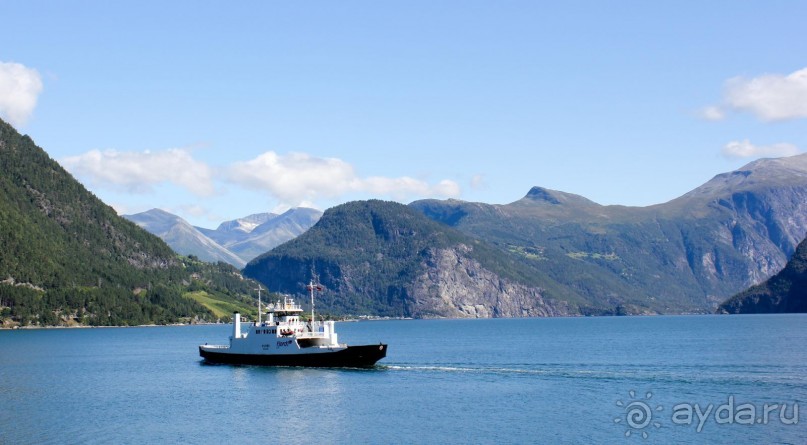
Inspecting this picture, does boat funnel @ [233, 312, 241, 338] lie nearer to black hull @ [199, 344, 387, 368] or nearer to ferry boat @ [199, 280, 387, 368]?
ferry boat @ [199, 280, 387, 368]

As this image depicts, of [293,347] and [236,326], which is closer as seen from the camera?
[293,347]

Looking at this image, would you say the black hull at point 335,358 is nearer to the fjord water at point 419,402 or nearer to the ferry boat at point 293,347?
the ferry boat at point 293,347

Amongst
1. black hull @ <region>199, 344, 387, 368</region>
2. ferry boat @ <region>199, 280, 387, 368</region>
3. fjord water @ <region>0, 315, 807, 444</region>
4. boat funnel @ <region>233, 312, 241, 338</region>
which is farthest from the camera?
boat funnel @ <region>233, 312, 241, 338</region>

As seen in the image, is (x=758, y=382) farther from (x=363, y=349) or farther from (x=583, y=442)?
(x=363, y=349)

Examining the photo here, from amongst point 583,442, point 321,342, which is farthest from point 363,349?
point 583,442

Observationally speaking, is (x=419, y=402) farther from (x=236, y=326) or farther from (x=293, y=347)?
(x=236, y=326)

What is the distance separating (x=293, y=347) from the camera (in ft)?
492

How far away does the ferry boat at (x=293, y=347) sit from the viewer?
147125 mm

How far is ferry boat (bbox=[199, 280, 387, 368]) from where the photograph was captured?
147 m

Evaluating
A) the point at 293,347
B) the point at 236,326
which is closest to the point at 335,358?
the point at 293,347

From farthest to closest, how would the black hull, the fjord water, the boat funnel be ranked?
1. the boat funnel
2. the black hull
3. the fjord water

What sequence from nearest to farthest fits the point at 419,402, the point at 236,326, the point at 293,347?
the point at 419,402 < the point at 293,347 < the point at 236,326

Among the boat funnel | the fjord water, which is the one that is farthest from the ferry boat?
the fjord water

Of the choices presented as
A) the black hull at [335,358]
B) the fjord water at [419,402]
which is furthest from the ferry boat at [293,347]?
the fjord water at [419,402]
